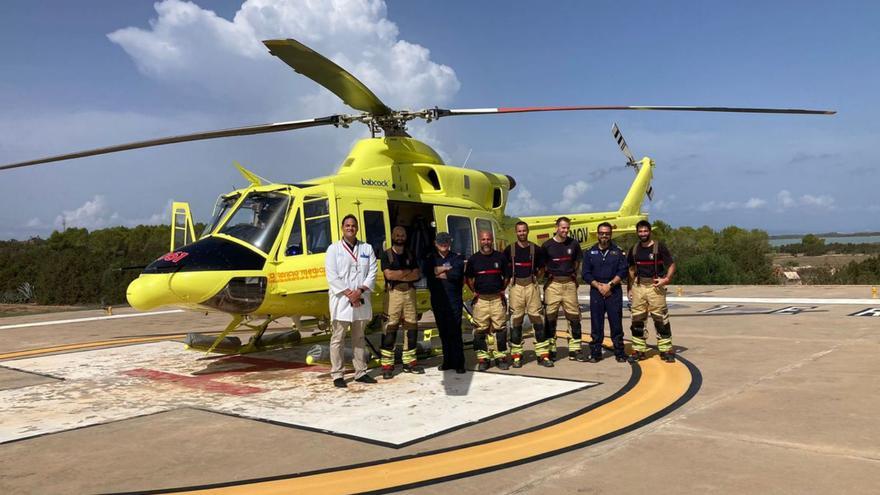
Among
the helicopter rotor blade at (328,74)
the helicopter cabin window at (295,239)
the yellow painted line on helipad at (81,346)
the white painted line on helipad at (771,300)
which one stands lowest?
the white painted line on helipad at (771,300)

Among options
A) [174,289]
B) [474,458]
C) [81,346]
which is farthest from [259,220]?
[81,346]

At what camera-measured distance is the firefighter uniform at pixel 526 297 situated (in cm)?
754

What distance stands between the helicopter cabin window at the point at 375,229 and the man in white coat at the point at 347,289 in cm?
125

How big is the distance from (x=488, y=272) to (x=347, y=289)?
69.8 inches

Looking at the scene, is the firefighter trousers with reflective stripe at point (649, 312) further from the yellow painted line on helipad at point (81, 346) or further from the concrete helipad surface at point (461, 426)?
the yellow painted line on helipad at point (81, 346)

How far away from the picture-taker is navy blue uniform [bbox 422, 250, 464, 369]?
732 cm

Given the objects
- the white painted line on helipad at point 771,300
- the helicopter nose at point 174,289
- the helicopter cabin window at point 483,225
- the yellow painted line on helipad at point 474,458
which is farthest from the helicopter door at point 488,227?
the white painted line on helipad at point 771,300

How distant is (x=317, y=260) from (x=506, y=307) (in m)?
2.38

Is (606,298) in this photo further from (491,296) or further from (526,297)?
(491,296)

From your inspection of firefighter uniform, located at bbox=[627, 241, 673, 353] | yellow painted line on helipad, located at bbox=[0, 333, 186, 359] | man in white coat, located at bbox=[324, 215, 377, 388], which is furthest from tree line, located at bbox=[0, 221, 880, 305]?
man in white coat, located at bbox=[324, 215, 377, 388]

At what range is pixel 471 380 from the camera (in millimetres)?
6809

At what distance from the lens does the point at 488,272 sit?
7410 mm

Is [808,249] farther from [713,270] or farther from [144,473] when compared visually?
A: [144,473]

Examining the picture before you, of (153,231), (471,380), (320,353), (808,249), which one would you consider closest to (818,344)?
(471,380)
